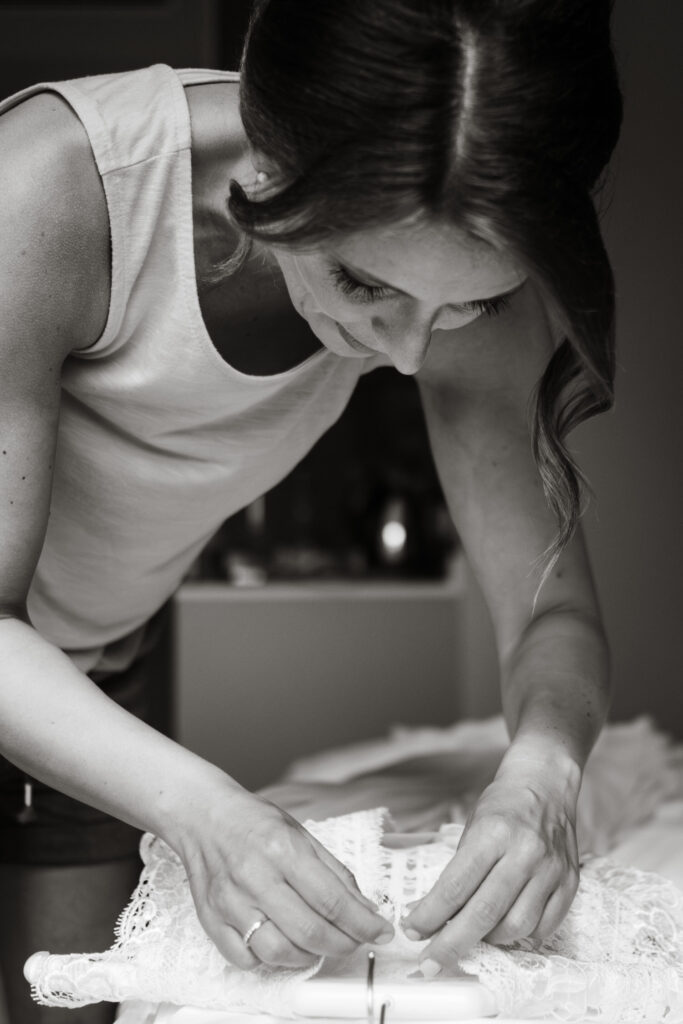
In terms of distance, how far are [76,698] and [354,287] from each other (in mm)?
311

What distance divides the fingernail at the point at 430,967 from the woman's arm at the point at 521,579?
0.26ft

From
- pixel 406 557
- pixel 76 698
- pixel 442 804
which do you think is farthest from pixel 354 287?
pixel 406 557

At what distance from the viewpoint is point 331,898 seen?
729 mm

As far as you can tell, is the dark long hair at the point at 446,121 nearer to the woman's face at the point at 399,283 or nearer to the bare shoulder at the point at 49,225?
the woman's face at the point at 399,283

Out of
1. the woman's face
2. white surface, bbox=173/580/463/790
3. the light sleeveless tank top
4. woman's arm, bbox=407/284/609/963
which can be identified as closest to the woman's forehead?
the woman's face

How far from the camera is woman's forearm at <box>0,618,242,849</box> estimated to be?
2.53 feet

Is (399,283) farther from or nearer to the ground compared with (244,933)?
farther from the ground

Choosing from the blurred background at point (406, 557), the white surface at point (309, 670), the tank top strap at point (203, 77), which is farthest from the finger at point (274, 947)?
the white surface at point (309, 670)

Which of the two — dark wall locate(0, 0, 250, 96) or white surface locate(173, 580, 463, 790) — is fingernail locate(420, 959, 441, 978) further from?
dark wall locate(0, 0, 250, 96)

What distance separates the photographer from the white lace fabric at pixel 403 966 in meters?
0.77

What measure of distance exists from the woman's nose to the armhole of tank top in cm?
19

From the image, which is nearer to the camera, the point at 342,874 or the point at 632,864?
the point at 342,874

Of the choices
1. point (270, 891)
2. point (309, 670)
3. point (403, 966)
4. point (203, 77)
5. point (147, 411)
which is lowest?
point (309, 670)

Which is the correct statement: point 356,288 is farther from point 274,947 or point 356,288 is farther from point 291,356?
point 274,947
